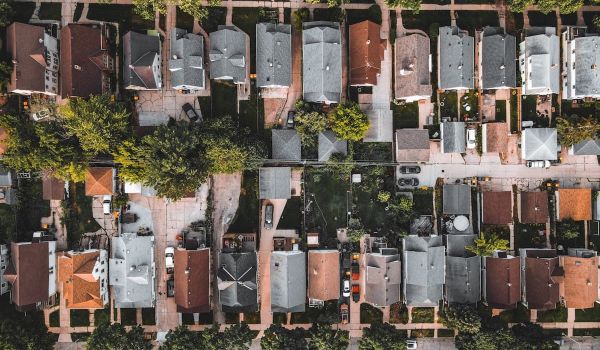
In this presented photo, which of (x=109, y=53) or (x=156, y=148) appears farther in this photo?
(x=109, y=53)

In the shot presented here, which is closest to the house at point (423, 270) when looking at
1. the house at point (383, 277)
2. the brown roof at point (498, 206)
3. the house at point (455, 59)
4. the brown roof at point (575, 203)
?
the house at point (383, 277)

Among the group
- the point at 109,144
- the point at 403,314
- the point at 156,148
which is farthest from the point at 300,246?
the point at 109,144

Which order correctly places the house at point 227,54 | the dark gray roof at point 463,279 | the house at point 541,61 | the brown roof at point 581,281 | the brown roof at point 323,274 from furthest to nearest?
the dark gray roof at point 463,279, the brown roof at point 581,281, the house at point 541,61, the brown roof at point 323,274, the house at point 227,54

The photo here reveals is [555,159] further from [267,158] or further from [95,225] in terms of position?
[95,225]

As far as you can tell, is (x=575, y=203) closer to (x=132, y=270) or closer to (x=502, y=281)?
(x=502, y=281)

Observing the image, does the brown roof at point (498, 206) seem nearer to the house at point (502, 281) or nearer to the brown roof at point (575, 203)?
the house at point (502, 281)

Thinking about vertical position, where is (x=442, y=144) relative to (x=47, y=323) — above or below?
above
